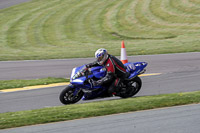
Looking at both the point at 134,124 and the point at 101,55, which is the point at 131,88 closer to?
the point at 101,55

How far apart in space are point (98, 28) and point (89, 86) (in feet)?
61.7

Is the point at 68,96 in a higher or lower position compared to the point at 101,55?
lower

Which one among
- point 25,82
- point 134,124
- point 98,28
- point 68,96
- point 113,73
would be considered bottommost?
point 134,124

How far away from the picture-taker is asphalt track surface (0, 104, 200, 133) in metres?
6.48

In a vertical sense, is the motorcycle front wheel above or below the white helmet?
below

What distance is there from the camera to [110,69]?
9695 mm

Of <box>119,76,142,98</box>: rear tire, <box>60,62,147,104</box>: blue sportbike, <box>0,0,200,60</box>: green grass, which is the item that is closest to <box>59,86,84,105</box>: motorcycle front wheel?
<box>60,62,147,104</box>: blue sportbike

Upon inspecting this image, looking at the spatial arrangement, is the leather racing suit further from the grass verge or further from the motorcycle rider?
the grass verge

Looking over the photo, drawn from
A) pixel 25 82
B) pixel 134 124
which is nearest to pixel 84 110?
pixel 134 124

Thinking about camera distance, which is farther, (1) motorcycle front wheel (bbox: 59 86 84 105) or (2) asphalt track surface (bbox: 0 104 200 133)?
(1) motorcycle front wheel (bbox: 59 86 84 105)

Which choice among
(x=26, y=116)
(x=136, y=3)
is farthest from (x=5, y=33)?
(x=26, y=116)

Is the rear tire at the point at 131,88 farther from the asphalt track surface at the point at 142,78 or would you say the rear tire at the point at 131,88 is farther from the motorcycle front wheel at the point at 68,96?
the motorcycle front wheel at the point at 68,96

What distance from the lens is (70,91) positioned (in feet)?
31.4

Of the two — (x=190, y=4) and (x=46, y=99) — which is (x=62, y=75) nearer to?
(x=46, y=99)
